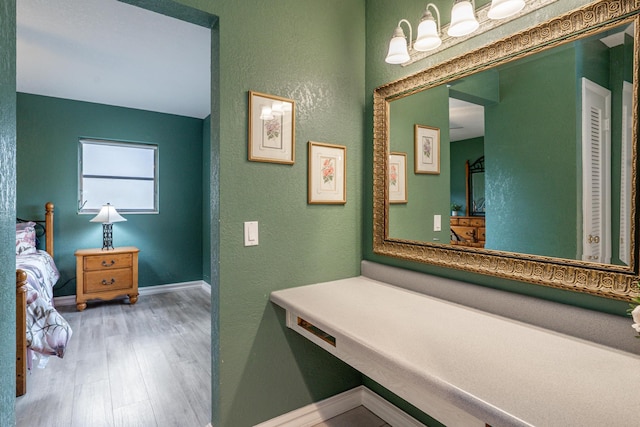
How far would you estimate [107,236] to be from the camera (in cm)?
415

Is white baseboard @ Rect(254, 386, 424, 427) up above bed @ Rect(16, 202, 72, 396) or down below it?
below

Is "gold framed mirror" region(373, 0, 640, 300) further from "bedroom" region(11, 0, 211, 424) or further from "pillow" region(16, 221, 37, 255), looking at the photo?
"pillow" region(16, 221, 37, 255)

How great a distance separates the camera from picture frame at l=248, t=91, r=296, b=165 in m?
1.61

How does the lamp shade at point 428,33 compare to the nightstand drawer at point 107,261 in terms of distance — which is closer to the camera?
the lamp shade at point 428,33

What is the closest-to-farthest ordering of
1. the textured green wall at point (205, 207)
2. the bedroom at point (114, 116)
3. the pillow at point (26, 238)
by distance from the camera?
the bedroom at point (114, 116) < the pillow at point (26, 238) < the textured green wall at point (205, 207)

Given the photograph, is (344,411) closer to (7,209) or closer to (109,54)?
(7,209)

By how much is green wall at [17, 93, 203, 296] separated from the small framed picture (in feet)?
12.5

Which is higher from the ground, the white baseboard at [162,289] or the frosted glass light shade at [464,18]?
the frosted glass light shade at [464,18]

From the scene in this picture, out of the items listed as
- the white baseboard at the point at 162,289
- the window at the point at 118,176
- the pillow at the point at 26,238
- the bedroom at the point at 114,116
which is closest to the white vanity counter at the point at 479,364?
the bedroom at the point at 114,116

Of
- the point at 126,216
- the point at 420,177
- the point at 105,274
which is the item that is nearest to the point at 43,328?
the point at 105,274

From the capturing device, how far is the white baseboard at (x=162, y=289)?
158 inches

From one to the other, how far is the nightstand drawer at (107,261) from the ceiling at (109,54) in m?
1.94

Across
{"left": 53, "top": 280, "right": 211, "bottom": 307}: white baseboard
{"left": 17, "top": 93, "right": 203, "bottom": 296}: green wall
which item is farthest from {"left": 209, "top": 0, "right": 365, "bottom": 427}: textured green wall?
{"left": 17, "top": 93, "right": 203, "bottom": 296}: green wall

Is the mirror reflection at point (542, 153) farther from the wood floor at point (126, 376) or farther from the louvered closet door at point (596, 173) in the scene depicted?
the wood floor at point (126, 376)
